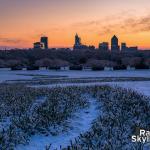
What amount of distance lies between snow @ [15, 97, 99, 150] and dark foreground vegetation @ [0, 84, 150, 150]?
189 mm

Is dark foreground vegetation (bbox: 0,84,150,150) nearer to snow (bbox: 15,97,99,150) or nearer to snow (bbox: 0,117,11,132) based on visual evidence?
snow (bbox: 0,117,11,132)

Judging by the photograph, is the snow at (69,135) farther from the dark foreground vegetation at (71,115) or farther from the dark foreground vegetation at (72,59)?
the dark foreground vegetation at (72,59)

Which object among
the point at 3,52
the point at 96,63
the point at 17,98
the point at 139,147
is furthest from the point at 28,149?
the point at 3,52

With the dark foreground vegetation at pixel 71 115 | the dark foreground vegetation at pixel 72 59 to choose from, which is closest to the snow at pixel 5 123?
the dark foreground vegetation at pixel 71 115

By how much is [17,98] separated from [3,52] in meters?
80.6

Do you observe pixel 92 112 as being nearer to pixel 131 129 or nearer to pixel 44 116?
pixel 44 116

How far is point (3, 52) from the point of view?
313 feet

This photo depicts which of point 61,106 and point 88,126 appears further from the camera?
point 61,106

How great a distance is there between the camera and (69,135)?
37.1 ft

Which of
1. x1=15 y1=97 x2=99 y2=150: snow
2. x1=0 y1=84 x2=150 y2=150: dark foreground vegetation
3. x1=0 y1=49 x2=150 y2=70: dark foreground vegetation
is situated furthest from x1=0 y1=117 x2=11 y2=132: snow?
x1=0 y1=49 x2=150 y2=70: dark foreground vegetation

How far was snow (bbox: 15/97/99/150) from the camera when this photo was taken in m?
10.2

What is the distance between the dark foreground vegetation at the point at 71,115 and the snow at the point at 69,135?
19cm

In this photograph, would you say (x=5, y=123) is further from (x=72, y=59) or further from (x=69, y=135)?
(x=72, y=59)

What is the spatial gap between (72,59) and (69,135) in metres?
69.4
